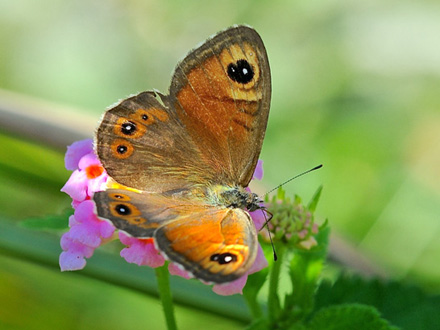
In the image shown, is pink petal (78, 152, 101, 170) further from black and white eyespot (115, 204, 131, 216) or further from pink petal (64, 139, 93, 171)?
black and white eyespot (115, 204, 131, 216)

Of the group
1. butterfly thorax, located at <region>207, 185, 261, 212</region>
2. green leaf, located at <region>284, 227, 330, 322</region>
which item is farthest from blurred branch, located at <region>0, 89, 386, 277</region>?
butterfly thorax, located at <region>207, 185, 261, 212</region>

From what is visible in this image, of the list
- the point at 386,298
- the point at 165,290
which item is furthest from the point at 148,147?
the point at 386,298

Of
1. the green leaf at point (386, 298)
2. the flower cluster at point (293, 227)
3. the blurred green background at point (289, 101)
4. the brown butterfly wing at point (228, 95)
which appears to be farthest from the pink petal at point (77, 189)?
the blurred green background at point (289, 101)

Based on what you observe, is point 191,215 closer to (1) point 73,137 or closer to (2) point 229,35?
(2) point 229,35

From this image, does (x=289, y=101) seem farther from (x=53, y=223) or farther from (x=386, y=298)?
(x=53, y=223)

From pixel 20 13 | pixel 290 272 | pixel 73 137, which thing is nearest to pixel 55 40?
pixel 20 13

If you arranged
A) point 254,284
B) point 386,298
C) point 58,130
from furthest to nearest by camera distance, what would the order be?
point 58,130 → point 386,298 → point 254,284
